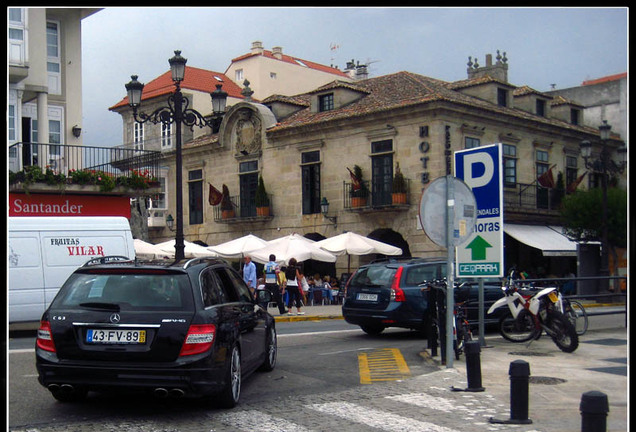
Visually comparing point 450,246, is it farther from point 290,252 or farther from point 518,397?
point 290,252

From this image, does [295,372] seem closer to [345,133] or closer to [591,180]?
[345,133]

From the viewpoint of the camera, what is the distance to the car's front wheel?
766cm

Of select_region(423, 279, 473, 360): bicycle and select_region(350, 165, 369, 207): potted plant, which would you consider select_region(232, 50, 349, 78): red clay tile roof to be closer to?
select_region(350, 165, 369, 207): potted plant

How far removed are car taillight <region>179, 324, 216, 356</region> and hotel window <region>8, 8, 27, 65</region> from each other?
1741cm

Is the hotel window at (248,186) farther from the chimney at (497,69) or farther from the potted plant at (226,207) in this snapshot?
the chimney at (497,69)

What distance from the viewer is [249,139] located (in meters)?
38.8

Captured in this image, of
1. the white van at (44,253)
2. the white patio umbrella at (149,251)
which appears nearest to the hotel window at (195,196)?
the white patio umbrella at (149,251)

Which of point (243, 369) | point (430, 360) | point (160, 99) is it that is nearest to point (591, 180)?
point (160, 99)

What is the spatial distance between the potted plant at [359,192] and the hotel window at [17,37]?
15234 mm

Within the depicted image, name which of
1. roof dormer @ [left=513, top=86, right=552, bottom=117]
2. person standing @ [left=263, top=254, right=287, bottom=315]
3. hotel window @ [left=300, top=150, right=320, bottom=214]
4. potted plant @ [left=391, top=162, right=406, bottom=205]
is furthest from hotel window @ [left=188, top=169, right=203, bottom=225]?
person standing @ [left=263, top=254, right=287, bottom=315]

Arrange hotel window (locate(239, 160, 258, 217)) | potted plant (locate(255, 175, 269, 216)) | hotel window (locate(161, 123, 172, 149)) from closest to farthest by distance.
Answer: potted plant (locate(255, 175, 269, 216)) < hotel window (locate(239, 160, 258, 217)) < hotel window (locate(161, 123, 172, 149))

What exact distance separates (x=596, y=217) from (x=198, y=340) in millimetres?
27391

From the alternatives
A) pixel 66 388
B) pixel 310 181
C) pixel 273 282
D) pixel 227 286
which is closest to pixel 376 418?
pixel 227 286
